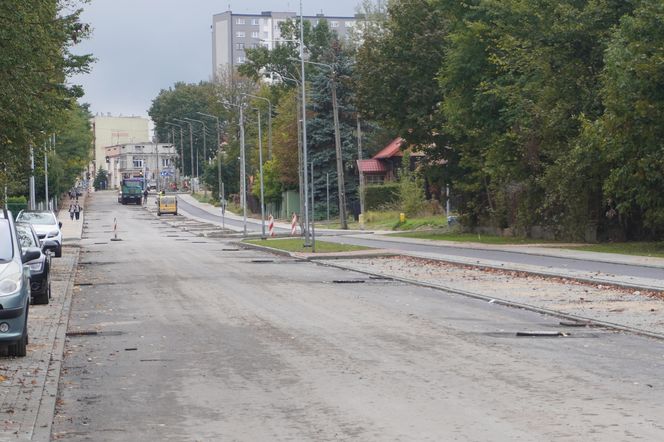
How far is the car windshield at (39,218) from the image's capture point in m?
40.7

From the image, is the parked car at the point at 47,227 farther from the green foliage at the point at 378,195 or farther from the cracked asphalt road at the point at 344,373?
the green foliage at the point at 378,195

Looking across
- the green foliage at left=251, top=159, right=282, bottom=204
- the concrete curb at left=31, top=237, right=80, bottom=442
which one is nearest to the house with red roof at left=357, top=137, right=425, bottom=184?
the green foliage at left=251, top=159, right=282, bottom=204

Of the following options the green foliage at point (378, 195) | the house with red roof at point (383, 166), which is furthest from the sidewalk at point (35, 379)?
the house with red roof at point (383, 166)

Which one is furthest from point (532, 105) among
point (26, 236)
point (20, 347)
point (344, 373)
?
point (344, 373)

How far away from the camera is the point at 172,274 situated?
30.5m

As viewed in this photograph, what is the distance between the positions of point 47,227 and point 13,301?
28.3 m

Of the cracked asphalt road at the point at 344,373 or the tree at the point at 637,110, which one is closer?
the cracked asphalt road at the point at 344,373

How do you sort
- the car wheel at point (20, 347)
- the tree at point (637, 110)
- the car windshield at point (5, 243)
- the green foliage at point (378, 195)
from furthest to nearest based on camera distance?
the green foliage at point (378, 195) < the tree at point (637, 110) < the car windshield at point (5, 243) < the car wheel at point (20, 347)

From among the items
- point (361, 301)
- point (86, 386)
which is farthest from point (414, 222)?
point (86, 386)

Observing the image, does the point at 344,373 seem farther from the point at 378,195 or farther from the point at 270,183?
the point at 270,183

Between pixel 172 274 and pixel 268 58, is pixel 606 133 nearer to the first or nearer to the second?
pixel 172 274

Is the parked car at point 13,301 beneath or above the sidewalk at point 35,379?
above

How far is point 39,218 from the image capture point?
41.7 metres

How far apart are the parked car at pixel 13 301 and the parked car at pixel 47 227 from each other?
994 inches
